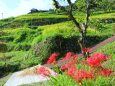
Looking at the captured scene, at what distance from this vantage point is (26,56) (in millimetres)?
39844

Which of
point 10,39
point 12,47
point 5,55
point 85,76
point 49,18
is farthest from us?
point 49,18

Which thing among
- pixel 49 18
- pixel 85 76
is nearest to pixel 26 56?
pixel 85 76

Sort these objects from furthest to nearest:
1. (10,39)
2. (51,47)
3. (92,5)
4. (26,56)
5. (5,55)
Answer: (10,39) → (5,55) → (26,56) → (51,47) → (92,5)

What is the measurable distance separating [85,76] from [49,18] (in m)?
66.8

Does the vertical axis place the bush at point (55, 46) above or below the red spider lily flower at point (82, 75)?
below

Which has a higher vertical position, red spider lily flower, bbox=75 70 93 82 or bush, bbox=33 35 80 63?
red spider lily flower, bbox=75 70 93 82

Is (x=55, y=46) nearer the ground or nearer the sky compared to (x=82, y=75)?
nearer the ground

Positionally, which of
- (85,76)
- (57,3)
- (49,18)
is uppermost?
(57,3)

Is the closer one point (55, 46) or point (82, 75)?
point (82, 75)

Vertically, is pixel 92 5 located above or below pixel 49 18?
above

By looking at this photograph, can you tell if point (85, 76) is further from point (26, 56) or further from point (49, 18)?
point (49, 18)

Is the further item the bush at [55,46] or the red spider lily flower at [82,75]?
the bush at [55,46]

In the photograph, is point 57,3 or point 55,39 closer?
point 57,3

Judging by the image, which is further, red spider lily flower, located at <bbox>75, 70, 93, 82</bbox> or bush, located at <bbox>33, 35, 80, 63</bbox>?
bush, located at <bbox>33, 35, 80, 63</bbox>
